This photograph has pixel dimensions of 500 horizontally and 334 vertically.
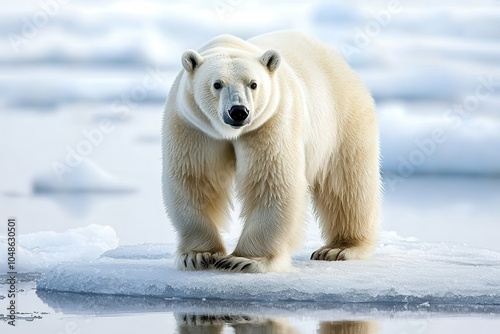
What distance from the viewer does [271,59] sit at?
830 centimetres

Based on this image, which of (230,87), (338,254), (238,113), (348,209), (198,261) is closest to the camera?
(238,113)

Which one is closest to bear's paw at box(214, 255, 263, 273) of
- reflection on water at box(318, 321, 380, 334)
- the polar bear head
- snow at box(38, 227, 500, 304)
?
snow at box(38, 227, 500, 304)

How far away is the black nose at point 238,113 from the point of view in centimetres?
782

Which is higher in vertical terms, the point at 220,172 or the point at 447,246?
the point at 220,172

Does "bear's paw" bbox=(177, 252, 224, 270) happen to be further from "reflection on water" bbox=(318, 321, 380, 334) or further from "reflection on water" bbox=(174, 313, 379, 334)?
"reflection on water" bbox=(318, 321, 380, 334)

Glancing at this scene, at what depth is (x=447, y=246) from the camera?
10820mm

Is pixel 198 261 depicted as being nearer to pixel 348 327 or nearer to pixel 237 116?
pixel 237 116

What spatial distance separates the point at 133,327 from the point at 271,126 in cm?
235

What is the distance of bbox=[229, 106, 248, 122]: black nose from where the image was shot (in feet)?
25.6

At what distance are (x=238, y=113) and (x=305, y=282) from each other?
1.26 m

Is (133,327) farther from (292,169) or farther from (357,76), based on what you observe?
(357,76)

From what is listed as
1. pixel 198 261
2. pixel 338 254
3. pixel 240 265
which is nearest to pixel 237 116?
pixel 240 265

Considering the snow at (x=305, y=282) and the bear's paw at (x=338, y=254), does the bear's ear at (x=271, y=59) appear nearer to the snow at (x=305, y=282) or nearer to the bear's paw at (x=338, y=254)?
the snow at (x=305, y=282)

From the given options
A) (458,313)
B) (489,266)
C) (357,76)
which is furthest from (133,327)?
(357,76)
